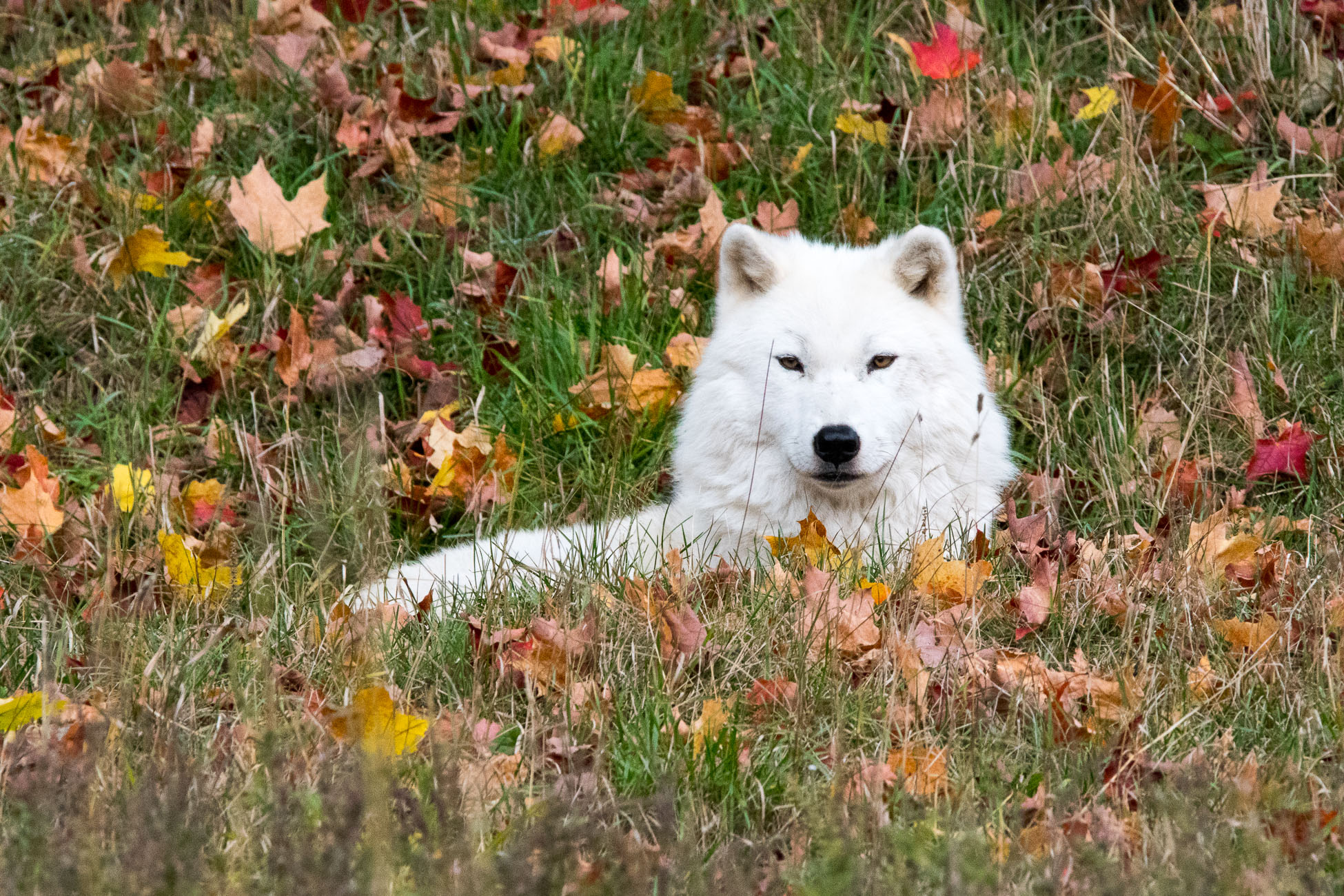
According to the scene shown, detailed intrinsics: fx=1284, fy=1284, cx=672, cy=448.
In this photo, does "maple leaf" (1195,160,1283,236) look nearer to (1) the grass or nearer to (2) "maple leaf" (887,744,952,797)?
(1) the grass

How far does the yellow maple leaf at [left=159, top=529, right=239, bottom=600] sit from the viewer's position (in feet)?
13.0

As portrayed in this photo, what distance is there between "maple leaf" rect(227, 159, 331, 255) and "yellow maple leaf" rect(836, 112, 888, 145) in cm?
229

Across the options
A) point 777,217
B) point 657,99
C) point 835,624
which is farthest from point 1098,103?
point 835,624

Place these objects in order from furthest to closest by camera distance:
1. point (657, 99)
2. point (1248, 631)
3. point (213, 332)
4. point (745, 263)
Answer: point (657, 99), point (213, 332), point (745, 263), point (1248, 631)

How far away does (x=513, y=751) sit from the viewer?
113 inches

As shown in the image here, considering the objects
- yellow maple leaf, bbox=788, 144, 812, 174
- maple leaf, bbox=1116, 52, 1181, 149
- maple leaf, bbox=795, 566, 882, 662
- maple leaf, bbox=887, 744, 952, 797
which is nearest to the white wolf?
maple leaf, bbox=795, 566, 882, 662

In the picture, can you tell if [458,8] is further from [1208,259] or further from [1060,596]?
[1060,596]

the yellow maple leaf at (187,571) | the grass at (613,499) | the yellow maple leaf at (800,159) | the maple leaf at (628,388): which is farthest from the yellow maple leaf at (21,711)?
the yellow maple leaf at (800,159)

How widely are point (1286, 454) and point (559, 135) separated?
334cm

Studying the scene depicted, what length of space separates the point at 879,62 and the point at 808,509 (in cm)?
298

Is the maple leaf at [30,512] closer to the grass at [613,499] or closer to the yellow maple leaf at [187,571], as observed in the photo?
the grass at [613,499]

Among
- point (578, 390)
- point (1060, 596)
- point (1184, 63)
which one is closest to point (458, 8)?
point (578, 390)

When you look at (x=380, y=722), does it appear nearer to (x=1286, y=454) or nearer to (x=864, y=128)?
(x=1286, y=454)

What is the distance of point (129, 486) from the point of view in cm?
452
